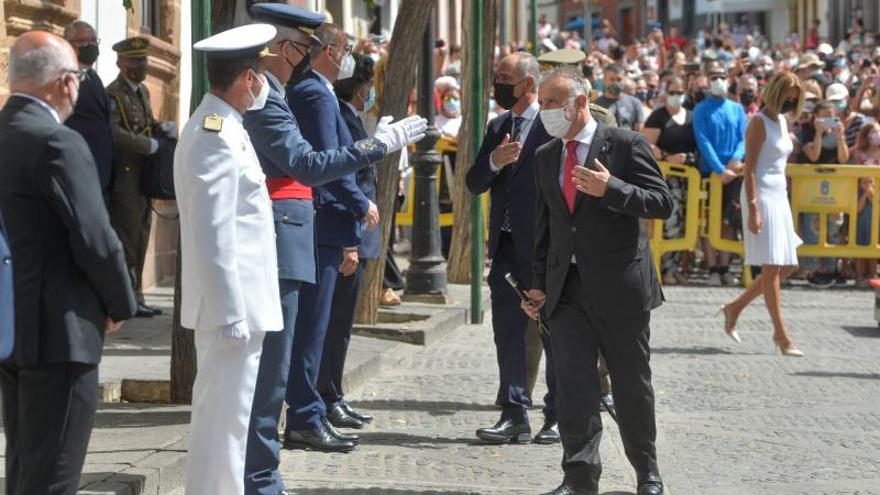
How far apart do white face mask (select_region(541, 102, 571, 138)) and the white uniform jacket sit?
1.71 m

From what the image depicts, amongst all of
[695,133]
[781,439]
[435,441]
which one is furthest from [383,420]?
[695,133]

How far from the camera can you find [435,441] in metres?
9.36

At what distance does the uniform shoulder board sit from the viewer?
6305 mm

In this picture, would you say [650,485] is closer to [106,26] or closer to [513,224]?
[513,224]

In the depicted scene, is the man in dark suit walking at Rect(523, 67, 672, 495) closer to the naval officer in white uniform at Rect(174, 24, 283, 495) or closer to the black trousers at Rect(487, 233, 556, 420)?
the black trousers at Rect(487, 233, 556, 420)

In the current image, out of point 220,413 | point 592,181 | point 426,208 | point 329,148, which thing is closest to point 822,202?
point 426,208

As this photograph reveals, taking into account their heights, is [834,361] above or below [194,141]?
below

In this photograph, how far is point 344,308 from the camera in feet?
32.1

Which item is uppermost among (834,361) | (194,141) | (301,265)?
(194,141)

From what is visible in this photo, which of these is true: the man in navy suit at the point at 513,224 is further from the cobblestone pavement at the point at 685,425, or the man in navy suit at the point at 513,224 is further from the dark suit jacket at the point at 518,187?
the cobblestone pavement at the point at 685,425

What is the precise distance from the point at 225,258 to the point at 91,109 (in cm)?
586

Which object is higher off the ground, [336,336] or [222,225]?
[222,225]

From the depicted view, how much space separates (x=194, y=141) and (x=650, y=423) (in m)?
2.49

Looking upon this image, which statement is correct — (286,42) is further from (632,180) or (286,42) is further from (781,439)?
(781,439)
